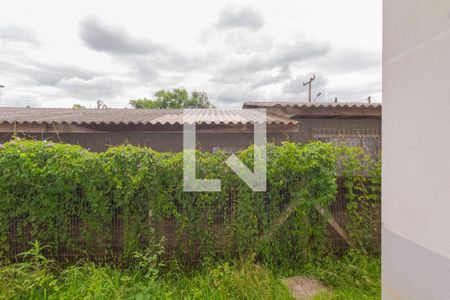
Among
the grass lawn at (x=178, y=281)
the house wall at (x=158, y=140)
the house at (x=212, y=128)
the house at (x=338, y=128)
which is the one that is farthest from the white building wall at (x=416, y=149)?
the house at (x=338, y=128)

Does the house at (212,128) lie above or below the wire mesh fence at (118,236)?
above

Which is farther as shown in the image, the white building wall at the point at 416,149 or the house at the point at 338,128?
the house at the point at 338,128

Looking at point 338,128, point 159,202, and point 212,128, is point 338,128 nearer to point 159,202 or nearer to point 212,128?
point 212,128

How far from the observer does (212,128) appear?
524cm

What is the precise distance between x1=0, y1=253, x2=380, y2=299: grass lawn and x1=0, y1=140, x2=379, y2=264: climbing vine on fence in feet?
0.78

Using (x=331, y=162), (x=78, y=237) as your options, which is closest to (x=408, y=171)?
(x=331, y=162)

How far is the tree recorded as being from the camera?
2903 centimetres

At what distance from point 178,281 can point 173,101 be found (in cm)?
2865

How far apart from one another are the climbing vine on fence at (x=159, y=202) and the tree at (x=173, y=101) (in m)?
26.9

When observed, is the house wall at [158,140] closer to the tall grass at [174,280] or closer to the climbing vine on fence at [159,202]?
the climbing vine on fence at [159,202]

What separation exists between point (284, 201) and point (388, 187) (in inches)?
82.9

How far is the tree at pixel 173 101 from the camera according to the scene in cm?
2903

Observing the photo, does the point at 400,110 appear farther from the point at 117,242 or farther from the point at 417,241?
the point at 117,242

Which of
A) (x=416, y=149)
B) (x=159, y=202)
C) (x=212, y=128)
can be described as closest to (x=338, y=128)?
(x=212, y=128)
